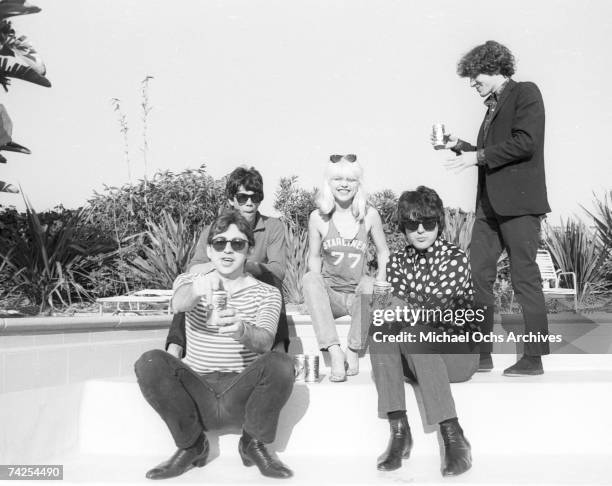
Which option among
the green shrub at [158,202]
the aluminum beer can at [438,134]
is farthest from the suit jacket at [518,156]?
the green shrub at [158,202]

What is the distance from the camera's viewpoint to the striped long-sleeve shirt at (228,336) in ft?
10.3

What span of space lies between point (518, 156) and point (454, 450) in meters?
1.45

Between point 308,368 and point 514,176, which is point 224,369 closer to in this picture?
point 308,368

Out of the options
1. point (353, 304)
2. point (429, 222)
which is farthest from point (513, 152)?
point (353, 304)

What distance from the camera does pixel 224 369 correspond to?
3.14 metres

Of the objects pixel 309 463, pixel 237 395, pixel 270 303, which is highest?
pixel 270 303

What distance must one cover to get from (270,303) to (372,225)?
1076 millimetres

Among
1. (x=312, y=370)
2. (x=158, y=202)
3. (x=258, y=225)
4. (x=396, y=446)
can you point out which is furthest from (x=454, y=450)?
(x=158, y=202)

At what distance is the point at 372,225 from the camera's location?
404 centimetres

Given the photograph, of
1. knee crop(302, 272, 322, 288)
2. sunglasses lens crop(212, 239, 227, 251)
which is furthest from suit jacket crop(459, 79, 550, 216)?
sunglasses lens crop(212, 239, 227, 251)

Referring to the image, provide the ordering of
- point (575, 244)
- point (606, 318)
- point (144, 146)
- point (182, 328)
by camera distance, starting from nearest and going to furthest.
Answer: point (182, 328), point (606, 318), point (144, 146), point (575, 244)

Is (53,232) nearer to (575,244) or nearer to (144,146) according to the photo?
(144,146)

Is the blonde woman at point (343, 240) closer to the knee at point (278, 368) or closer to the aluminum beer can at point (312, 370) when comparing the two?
the aluminum beer can at point (312, 370)

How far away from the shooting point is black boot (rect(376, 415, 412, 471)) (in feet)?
9.73
